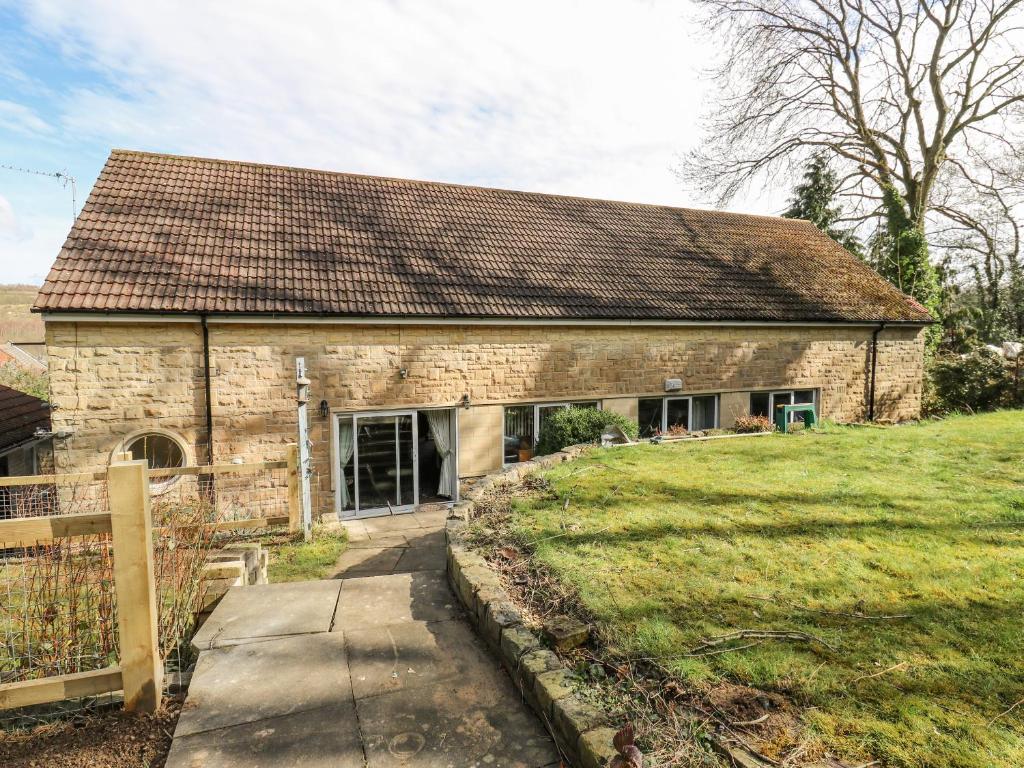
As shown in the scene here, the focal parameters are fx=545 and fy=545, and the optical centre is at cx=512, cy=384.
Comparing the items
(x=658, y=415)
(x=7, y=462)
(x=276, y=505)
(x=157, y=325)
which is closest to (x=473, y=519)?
(x=276, y=505)

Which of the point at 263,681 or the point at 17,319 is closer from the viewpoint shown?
the point at 263,681

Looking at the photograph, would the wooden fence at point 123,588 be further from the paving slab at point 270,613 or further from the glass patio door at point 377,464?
the glass patio door at point 377,464

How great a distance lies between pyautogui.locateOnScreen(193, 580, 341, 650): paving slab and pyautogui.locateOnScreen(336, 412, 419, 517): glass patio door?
248 inches

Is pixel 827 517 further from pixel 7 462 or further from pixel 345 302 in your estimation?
pixel 7 462

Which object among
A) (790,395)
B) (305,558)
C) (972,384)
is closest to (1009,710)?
(305,558)

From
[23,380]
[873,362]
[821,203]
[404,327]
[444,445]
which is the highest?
[821,203]

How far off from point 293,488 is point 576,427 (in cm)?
572

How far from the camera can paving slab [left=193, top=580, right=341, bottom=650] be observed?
13.4ft

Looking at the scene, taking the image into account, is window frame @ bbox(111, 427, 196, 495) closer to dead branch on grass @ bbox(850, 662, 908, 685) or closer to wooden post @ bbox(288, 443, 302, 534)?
wooden post @ bbox(288, 443, 302, 534)

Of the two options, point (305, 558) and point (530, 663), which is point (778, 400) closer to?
point (305, 558)

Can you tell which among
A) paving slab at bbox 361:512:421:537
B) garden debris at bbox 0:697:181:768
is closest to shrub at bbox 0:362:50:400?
paving slab at bbox 361:512:421:537

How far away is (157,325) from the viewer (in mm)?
9797

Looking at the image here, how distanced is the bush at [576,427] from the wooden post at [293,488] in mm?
5259

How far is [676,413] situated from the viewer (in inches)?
555
